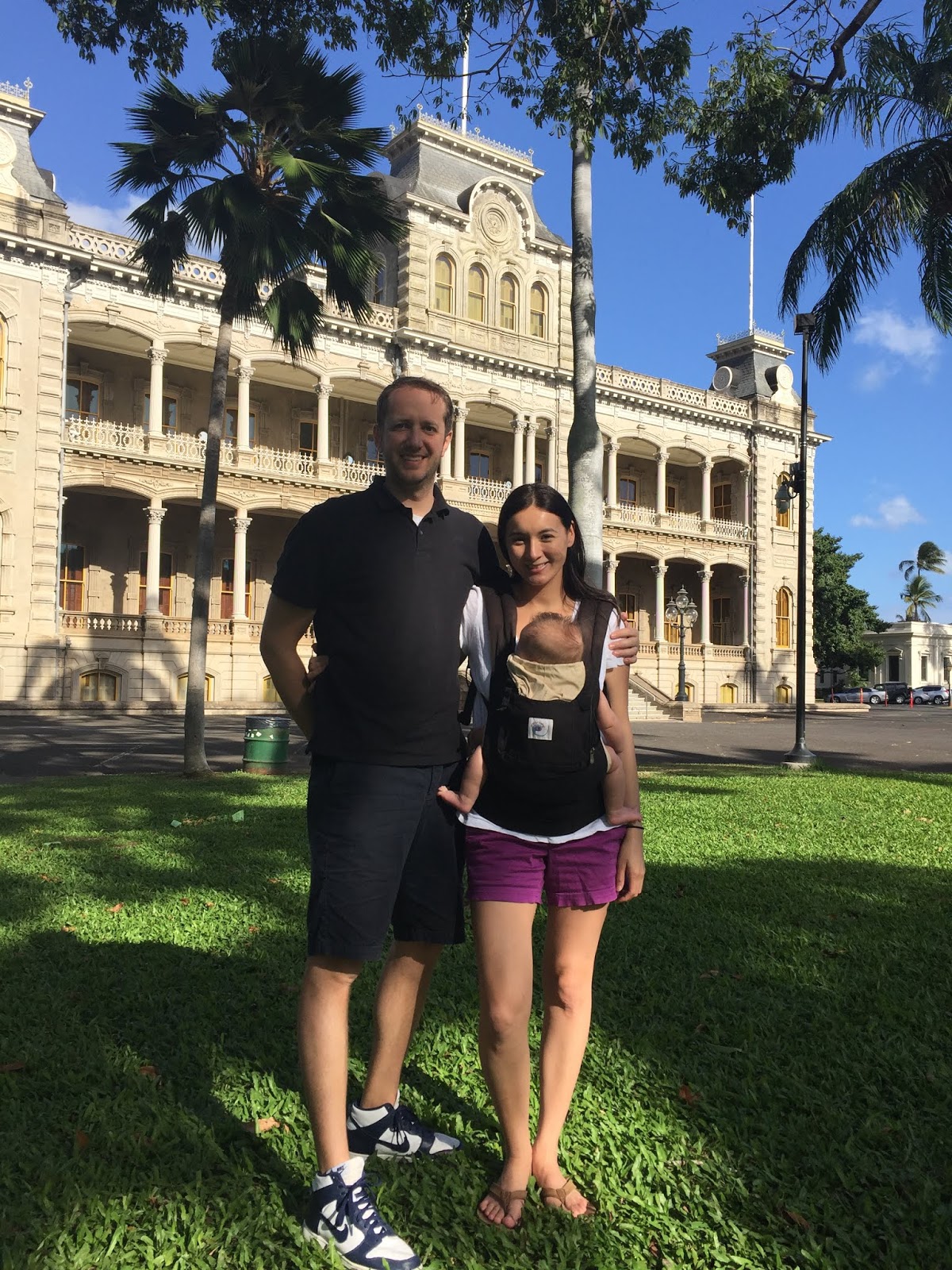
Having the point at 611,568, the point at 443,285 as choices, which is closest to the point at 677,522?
the point at 611,568

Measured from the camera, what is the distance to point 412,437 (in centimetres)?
254

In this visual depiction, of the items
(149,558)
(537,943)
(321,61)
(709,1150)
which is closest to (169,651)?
(149,558)

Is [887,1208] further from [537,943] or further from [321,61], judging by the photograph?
[321,61]

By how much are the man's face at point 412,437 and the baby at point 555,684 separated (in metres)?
0.50

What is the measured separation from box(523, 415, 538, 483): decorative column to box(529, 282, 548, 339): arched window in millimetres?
3195

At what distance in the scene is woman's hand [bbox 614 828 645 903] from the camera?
2.54 metres

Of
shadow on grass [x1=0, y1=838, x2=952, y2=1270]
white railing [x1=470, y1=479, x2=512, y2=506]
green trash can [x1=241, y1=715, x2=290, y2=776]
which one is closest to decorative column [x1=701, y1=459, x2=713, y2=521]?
white railing [x1=470, y1=479, x2=512, y2=506]

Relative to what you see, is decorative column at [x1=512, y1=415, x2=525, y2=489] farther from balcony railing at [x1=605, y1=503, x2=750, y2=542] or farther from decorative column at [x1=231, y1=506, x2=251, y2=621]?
decorative column at [x1=231, y1=506, x2=251, y2=621]

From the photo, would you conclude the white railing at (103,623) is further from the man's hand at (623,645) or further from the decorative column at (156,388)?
the man's hand at (623,645)

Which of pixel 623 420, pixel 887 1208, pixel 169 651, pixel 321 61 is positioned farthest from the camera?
pixel 623 420

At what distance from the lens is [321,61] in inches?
496

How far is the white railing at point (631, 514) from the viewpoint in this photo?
37.2 metres

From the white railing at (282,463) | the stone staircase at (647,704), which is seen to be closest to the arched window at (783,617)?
the stone staircase at (647,704)

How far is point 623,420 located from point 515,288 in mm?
6587
